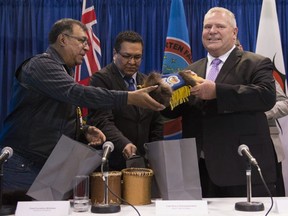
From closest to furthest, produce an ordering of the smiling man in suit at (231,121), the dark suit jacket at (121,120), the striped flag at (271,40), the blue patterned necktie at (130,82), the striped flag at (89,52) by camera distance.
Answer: the smiling man in suit at (231,121), the dark suit jacket at (121,120), the blue patterned necktie at (130,82), the striped flag at (271,40), the striped flag at (89,52)

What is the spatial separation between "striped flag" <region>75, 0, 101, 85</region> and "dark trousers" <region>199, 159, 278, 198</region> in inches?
77.5

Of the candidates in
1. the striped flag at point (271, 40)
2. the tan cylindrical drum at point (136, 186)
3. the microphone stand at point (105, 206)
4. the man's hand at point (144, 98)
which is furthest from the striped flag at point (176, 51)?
the microphone stand at point (105, 206)

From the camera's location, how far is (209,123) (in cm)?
230

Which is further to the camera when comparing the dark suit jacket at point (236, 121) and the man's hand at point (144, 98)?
the dark suit jacket at point (236, 121)

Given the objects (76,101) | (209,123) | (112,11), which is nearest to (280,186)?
(209,123)

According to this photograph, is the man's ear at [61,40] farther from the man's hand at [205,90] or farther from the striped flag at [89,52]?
the striped flag at [89,52]

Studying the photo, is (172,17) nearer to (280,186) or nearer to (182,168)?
(280,186)

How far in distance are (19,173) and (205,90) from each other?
3.48 ft

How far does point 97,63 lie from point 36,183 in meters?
2.48

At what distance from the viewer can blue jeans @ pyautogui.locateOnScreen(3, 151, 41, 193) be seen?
2.10m

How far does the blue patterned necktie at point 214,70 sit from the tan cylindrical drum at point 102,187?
93 centimetres

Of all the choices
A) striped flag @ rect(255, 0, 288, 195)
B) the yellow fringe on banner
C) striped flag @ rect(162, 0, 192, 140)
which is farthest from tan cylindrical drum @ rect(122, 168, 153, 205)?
striped flag @ rect(255, 0, 288, 195)

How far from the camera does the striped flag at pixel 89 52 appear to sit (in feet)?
13.3

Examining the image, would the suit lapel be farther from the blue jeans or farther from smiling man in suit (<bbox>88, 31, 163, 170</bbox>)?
the blue jeans
